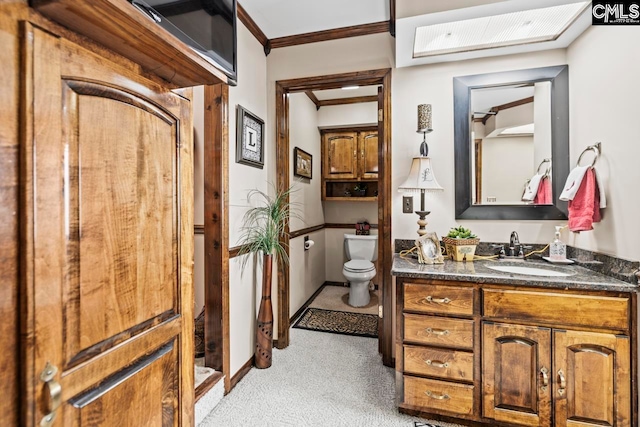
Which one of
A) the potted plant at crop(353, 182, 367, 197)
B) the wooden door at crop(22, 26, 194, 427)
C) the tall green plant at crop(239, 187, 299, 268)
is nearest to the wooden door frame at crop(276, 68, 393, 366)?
the tall green plant at crop(239, 187, 299, 268)

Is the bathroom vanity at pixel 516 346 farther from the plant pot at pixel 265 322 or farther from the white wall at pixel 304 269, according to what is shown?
the white wall at pixel 304 269

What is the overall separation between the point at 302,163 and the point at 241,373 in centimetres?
216

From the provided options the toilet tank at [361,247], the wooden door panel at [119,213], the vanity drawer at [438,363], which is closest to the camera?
the wooden door panel at [119,213]

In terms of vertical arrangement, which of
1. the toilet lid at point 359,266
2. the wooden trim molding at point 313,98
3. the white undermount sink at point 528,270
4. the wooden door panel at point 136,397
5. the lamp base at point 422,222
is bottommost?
the toilet lid at point 359,266

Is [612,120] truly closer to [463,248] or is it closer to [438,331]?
[463,248]

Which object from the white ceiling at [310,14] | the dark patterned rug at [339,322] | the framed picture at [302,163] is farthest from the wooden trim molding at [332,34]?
the dark patterned rug at [339,322]

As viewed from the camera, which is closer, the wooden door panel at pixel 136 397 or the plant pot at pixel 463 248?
the wooden door panel at pixel 136 397

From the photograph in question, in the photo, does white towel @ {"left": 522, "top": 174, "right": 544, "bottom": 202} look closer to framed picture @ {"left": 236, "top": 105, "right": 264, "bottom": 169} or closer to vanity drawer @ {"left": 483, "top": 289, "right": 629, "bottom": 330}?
vanity drawer @ {"left": 483, "top": 289, "right": 629, "bottom": 330}

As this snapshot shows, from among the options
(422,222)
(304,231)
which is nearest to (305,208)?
(304,231)

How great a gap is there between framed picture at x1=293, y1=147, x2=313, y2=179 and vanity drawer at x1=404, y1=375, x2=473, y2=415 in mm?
2154

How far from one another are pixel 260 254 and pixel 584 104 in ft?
7.97

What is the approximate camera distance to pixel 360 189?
435 cm

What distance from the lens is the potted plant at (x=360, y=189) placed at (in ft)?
14.2

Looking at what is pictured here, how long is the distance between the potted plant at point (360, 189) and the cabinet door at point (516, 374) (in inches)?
114
